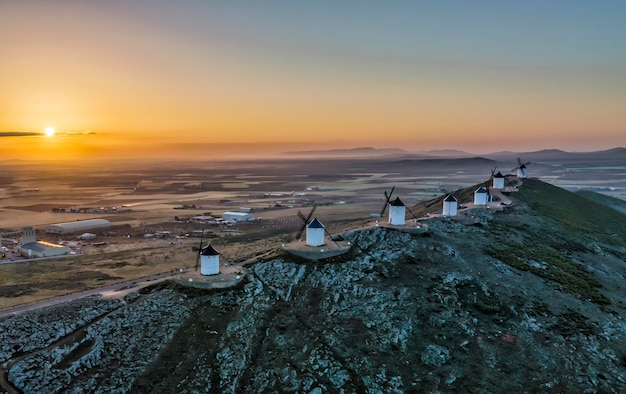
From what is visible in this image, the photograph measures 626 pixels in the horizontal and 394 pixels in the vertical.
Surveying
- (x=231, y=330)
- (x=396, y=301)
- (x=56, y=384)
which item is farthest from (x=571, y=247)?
(x=56, y=384)

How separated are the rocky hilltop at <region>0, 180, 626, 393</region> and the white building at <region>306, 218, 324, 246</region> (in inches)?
178

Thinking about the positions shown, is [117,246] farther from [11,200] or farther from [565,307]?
[11,200]

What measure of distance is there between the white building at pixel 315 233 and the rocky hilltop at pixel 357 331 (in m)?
4.52

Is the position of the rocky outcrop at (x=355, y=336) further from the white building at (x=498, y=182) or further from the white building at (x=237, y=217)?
the white building at (x=237, y=217)

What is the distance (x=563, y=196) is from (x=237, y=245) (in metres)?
73.2

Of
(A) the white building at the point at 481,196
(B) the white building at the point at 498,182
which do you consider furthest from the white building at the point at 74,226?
(B) the white building at the point at 498,182

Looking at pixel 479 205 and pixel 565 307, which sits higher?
pixel 479 205

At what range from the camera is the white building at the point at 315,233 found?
2363 inches

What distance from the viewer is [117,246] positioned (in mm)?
99562

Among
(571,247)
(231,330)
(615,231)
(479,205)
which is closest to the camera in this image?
(231,330)

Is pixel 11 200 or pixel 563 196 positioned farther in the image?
pixel 11 200

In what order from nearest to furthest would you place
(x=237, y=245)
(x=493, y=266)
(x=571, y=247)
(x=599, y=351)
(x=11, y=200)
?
(x=599, y=351) < (x=493, y=266) < (x=571, y=247) < (x=237, y=245) < (x=11, y=200)

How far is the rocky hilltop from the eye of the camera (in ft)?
134

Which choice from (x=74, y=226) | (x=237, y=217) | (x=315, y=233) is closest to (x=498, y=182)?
(x=315, y=233)
